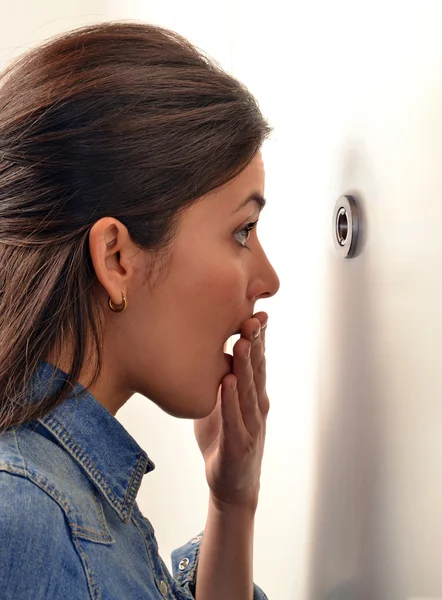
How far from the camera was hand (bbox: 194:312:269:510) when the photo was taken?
2.48 ft

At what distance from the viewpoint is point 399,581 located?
1.94 ft

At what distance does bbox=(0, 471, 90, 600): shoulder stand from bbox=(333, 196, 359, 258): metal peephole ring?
0.32 meters

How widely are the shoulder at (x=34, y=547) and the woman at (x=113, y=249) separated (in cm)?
2

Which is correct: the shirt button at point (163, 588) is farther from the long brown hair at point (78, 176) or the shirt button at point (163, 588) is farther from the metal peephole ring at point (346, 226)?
the metal peephole ring at point (346, 226)

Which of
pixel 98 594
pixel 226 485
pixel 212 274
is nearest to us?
pixel 98 594

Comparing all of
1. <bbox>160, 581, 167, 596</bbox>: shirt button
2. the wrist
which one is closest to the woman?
<bbox>160, 581, 167, 596</bbox>: shirt button

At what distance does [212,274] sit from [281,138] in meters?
0.27

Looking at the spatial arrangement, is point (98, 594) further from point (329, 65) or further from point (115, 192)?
point (329, 65)

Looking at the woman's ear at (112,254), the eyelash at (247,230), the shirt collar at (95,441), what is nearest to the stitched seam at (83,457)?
the shirt collar at (95,441)

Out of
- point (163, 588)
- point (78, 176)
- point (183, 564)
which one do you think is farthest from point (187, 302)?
point (183, 564)

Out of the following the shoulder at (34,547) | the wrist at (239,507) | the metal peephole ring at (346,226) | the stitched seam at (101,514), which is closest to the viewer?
the shoulder at (34,547)

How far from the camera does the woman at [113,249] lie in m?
0.58

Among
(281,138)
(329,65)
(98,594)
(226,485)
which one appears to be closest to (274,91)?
(281,138)

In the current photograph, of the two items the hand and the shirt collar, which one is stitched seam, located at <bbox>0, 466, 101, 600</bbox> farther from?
the hand
